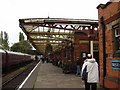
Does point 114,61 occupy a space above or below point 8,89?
above

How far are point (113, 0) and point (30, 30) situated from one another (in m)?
22.0

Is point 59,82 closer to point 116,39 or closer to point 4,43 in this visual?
point 116,39

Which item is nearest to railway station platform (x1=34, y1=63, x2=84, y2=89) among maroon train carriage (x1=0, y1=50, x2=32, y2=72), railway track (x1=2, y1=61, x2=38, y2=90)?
railway track (x1=2, y1=61, x2=38, y2=90)

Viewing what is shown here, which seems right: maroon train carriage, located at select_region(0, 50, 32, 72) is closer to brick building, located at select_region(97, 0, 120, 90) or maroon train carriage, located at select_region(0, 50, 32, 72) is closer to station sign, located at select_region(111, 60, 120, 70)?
brick building, located at select_region(97, 0, 120, 90)

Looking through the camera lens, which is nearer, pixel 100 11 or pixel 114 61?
pixel 114 61

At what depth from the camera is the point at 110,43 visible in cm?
1334

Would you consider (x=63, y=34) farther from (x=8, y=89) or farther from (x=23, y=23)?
(x=8, y=89)

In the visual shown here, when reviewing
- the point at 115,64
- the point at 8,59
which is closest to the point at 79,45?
the point at 8,59

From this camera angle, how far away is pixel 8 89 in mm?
17141

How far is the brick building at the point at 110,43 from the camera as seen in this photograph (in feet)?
39.5

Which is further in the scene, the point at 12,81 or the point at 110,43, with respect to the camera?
the point at 12,81

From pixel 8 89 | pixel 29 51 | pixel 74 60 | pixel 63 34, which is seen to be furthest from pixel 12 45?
pixel 8 89

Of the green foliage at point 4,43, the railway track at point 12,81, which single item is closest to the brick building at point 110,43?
the railway track at point 12,81

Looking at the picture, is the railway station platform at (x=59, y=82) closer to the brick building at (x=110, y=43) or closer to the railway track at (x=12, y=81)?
the railway track at (x=12, y=81)
